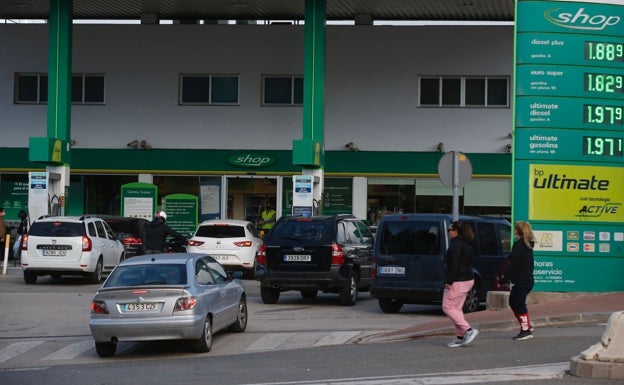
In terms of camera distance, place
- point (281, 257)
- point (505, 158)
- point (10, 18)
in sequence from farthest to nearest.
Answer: point (10, 18) → point (505, 158) → point (281, 257)

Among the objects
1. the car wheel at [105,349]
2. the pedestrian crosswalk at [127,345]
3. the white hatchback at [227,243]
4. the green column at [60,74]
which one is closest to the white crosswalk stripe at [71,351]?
the pedestrian crosswalk at [127,345]

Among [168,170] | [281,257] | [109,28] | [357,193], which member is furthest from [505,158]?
[281,257]

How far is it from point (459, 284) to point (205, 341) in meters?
3.61

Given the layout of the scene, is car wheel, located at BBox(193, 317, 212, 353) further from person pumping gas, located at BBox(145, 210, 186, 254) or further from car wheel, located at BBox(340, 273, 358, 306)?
person pumping gas, located at BBox(145, 210, 186, 254)

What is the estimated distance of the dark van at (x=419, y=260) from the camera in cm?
1839

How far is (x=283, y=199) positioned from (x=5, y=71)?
464 inches

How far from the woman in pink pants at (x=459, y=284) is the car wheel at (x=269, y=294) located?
7522mm

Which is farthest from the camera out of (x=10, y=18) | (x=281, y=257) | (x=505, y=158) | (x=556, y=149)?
(x=10, y=18)

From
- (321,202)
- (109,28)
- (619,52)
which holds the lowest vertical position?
(321,202)

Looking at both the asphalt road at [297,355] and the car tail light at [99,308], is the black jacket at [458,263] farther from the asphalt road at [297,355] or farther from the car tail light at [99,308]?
the car tail light at [99,308]

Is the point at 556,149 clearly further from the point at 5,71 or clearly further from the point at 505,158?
the point at 5,71

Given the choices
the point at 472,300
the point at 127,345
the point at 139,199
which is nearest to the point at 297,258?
the point at 472,300

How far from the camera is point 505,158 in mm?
36844

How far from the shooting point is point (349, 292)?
20422 millimetres
